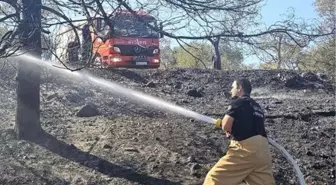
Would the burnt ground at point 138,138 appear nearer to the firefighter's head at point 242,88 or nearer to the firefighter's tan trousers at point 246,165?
the firefighter's tan trousers at point 246,165

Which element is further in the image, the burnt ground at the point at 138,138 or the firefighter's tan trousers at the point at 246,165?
the burnt ground at the point at 138,138

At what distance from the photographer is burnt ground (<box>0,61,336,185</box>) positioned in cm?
660

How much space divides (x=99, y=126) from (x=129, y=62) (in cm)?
823

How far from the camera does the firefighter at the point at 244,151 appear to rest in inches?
210

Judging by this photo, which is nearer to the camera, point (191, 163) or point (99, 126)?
point (191, 163)

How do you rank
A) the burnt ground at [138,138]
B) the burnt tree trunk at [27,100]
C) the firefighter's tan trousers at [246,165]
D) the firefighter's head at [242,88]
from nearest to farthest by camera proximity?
the firefighter's tan trousers at [246,165], the firefighter's head at [242,88], the burnt ground at [138,138], the burnt tree trunk at [27,100]

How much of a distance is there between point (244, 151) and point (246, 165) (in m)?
0.15

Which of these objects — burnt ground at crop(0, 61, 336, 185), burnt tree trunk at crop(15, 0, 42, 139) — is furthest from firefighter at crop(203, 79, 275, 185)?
burnt tree trunk at crop(15, 0, 42, 139)

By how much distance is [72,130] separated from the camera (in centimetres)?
782

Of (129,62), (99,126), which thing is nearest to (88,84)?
(99,126)

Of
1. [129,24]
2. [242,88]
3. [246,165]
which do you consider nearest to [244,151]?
[246,165]

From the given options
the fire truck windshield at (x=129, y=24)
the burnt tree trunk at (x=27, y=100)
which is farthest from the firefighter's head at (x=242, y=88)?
the burnt tree trunk at (x=27, y=100)

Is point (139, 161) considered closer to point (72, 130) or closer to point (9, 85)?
point (72, 130)

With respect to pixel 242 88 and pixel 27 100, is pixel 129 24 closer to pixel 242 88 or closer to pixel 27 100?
pixel 27 100
